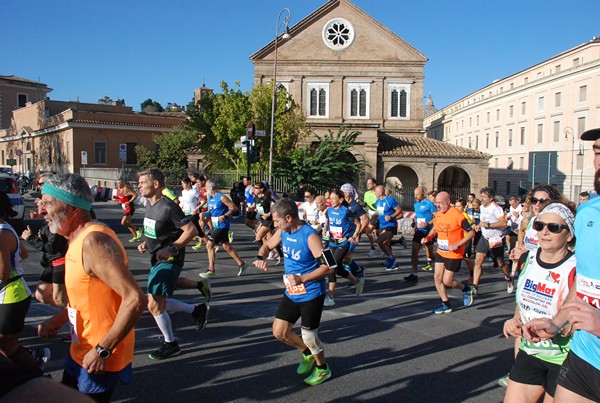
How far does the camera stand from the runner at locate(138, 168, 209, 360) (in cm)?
554

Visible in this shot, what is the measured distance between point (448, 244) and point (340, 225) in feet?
6.43

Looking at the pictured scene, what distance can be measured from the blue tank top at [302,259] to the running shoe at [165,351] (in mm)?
1612

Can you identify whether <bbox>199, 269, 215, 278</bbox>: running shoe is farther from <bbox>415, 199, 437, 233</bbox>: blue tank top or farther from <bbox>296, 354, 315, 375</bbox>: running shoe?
<bbox>296, 354, 315, 375</bbox>: running shoe

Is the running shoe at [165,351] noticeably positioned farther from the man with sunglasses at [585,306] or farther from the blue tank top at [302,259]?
the man with sunglasses at [585,306]

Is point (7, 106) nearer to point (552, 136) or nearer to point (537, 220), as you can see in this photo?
point (552, 136)

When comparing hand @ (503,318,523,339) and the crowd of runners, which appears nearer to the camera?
the crowd of runners

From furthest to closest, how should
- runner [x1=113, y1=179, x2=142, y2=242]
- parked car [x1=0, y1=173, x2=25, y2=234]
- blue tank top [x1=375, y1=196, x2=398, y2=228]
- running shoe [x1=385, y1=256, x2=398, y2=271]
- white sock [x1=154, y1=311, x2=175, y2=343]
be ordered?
1. parked car [x1=0, y1=173, x2=25, y2=234]
2. runner [x1=113, y1=179, x2=142, y2=242]
3. blue tank top [x1=375, y1=196, x2=398, y2=228]
4. running shoe [x1=385, y1=256, x2=398, y2=271]
5. white sock [x1=154, y1=311, x2=175, y2=343]

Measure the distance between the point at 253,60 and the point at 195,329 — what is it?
33.6 m

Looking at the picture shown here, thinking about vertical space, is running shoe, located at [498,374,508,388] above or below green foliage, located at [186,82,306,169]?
below

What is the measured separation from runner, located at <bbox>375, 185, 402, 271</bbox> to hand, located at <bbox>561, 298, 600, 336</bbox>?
925 cm

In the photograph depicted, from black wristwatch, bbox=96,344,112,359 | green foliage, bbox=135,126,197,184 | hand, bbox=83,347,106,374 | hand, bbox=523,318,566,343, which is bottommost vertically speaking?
hand, bbox=83,347,106,374

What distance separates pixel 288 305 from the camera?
16.6ft

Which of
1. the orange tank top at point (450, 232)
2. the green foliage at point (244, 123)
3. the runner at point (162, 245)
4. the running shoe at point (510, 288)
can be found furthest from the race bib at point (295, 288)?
the green foliage at point (244, 123)

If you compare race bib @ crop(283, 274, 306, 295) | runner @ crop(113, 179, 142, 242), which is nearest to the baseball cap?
race bib @ crop(283, 274, 306, 295)
